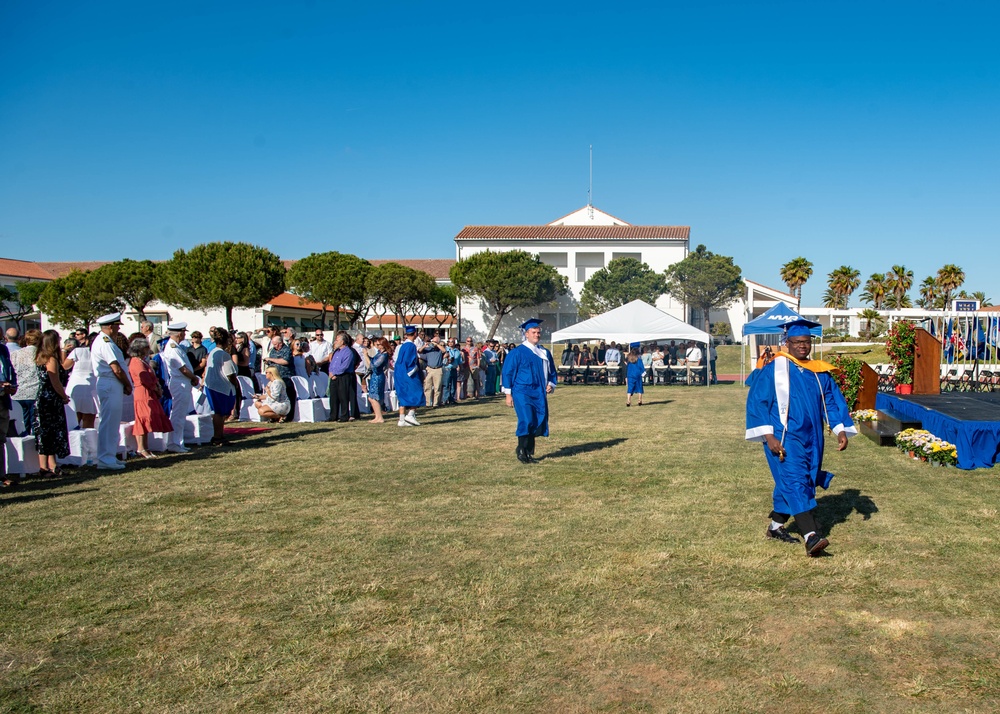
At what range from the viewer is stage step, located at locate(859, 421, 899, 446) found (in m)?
11.2

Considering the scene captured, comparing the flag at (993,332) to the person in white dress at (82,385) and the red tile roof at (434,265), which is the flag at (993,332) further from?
the red tile roof at (434,265)

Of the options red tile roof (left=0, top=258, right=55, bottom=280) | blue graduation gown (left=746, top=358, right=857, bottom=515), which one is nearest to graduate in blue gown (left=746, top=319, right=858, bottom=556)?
blue graduation gown (left=746, top=358, right=857, bottom=515)

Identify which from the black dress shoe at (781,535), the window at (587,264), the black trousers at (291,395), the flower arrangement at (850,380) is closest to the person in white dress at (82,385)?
the black trousers at (291,395)

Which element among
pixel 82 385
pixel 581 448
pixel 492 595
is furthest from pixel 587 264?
pixel 492 595

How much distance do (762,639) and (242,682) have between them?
8.05 feet

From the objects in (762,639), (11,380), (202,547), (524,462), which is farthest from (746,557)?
(11,380)

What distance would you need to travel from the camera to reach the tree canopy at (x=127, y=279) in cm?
5462

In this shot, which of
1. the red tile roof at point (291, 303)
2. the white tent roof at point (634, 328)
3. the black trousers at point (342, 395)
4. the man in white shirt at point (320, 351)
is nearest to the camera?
the black trousers at point (342, 395)

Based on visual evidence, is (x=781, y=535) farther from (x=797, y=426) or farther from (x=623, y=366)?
(x=623, y=366)

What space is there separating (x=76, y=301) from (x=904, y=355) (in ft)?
181

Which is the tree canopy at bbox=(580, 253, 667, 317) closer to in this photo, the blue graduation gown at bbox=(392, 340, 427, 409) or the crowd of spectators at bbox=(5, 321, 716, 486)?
the crowd of spectators at bbox=(5, 321, 716, 486)

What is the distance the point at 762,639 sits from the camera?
156 inches

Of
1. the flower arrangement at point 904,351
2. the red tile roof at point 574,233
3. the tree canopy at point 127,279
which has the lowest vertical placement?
the flower arrangement at point 904,351

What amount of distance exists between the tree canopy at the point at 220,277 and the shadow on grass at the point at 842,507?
4784 centimetres
